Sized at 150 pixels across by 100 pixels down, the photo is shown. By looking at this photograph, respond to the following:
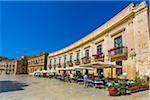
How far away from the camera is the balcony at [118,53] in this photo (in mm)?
15311

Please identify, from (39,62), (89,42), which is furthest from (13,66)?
(89,42)

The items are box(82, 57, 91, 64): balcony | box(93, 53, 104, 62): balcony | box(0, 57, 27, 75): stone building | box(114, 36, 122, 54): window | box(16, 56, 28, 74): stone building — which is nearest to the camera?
box(114, 36, 122, 54): window

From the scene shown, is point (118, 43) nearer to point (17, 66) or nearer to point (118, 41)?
point (118, 41)

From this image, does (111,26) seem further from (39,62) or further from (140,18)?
(39,62)

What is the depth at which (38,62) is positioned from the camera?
178 feet

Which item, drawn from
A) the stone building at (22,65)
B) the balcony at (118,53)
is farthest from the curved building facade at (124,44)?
the stone building at (22,65)

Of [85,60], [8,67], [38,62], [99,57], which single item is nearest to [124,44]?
[99,57]

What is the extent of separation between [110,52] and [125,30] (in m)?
2.95

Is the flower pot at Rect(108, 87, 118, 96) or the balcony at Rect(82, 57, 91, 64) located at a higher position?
the balcony at Rect(82, 57, 91, 64)

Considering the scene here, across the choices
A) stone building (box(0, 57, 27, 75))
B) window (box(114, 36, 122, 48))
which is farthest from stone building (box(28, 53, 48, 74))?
window (box(114, 36, 122, 48))

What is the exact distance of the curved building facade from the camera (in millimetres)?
13258

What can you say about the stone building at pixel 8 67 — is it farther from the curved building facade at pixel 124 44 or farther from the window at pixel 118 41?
the window at pixel 118 41

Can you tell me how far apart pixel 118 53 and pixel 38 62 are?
135ft

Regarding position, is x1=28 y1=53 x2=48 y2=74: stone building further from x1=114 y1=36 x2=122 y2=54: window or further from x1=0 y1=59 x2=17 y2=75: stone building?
x1=114 y1=36 x2=122 y2=54: window
